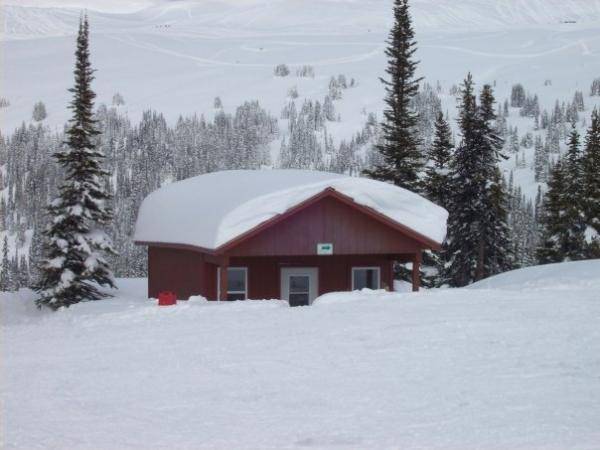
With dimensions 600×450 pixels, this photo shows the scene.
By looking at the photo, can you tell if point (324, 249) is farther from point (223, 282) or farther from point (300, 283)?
point (223, 282)

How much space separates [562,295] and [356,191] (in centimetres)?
790

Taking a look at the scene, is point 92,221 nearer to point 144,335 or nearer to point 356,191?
point 356,191

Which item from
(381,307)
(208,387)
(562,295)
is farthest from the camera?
(562,295)

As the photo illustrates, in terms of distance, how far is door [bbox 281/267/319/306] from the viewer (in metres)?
26.5

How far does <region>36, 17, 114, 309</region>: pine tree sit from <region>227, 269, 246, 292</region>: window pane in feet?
19.4

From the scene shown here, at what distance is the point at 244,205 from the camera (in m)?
24.3

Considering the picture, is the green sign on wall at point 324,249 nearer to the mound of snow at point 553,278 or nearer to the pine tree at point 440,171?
the mound of snow at point 553,278

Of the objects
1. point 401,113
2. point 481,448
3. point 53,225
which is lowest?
point 481,448

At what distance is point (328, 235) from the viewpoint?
24.9 meters

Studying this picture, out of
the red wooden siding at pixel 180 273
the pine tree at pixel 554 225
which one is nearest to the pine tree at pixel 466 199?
the pine tree at pixel 554 225

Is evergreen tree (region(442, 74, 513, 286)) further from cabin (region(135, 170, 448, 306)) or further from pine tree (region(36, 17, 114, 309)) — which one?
pine tree (region(36, 17, 114, 309))

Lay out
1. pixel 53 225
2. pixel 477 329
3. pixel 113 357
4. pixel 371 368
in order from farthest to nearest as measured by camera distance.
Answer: pixel 53 225
pixel 477 329
pixel 113 357
pixel 371 368

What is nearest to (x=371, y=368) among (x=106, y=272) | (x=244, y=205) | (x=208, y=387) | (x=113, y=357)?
(x=208, y=387)

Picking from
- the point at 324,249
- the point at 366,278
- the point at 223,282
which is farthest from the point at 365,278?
the point at 223,282
